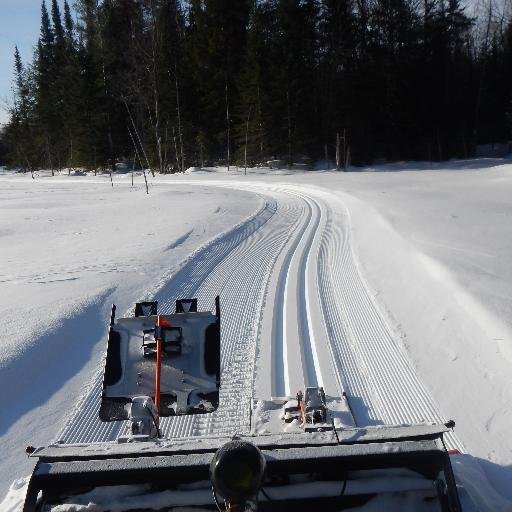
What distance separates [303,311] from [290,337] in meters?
0.81

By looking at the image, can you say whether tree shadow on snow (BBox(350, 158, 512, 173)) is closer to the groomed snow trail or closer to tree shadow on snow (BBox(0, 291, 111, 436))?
the groomed snow trail

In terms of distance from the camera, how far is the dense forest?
3152 centimetres

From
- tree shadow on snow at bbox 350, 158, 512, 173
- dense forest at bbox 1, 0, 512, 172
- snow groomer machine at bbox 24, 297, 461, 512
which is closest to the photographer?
snow groomer machine at bbox 24, 297, 461, 512

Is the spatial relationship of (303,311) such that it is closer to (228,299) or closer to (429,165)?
(228,299)

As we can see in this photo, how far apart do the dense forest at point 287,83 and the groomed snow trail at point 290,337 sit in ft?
75.7

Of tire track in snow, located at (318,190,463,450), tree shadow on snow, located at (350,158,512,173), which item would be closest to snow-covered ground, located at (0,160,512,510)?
tire track in snow, located at (318,190,463,450)

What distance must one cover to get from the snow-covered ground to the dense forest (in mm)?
20153

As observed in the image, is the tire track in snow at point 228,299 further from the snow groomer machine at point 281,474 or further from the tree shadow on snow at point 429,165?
the tree shadow on snow at point 429,165

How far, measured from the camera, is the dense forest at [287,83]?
103 feet

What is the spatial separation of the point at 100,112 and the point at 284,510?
129 ft

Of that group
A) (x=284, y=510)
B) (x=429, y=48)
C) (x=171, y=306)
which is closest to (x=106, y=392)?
(x=284, y=510)

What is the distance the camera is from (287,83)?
30781 mm

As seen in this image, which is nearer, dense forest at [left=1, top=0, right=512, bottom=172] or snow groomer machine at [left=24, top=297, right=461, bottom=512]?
snow groomer machine at [left=24, top=297, right=461, bottom=512]

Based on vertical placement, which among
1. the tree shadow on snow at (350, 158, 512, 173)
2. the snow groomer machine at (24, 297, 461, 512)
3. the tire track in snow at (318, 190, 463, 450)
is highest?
the tree shadow on snow at (350, 158, 512, 173)
